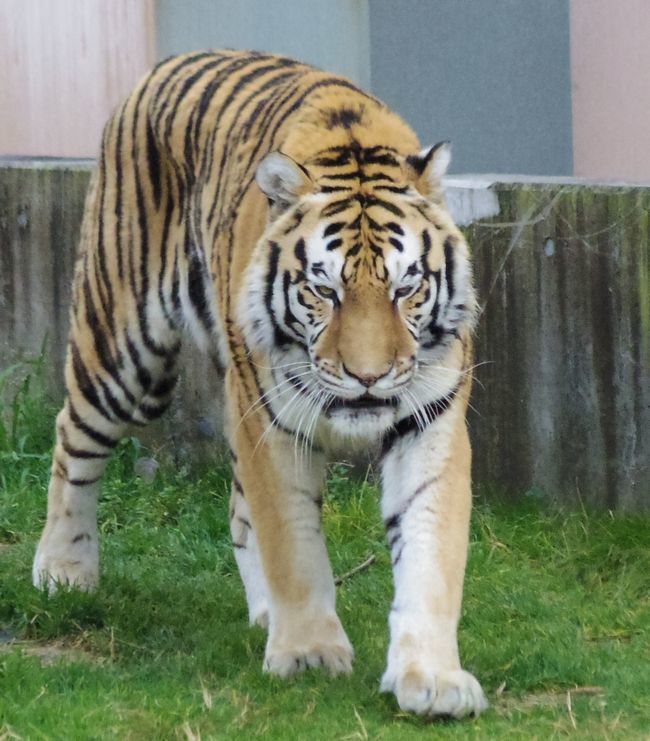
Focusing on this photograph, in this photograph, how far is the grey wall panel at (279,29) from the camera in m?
7.13

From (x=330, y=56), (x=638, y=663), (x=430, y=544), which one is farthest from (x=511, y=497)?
(x=330, y=56)

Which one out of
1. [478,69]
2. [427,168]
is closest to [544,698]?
[427,168]

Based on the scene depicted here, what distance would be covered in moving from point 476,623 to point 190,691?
1.07 m

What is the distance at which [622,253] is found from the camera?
529cm

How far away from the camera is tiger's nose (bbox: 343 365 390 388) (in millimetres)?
3621

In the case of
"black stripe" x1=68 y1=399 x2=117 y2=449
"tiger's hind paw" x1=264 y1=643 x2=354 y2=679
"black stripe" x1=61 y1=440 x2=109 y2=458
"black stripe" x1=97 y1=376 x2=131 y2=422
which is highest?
"black stripe" x1=97 y1=376 x2=131 y2=422

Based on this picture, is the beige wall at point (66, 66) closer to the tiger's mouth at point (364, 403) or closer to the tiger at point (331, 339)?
the tiger at point (331, 339)

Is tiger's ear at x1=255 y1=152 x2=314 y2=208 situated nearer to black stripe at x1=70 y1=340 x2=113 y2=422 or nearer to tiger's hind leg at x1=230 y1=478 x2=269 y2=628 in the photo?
tiger's hind leg at x1=230 y1=478 x2=269 y2=628

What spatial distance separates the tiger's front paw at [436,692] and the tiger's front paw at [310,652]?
1.18 feet

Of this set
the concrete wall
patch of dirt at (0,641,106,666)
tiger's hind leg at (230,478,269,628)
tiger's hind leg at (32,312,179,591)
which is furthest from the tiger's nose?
the concrete wall

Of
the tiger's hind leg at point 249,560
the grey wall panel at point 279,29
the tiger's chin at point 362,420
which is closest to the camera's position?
the tiger's chin at point 362,420

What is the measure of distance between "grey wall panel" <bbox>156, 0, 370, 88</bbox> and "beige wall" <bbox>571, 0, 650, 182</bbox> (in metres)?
1.00

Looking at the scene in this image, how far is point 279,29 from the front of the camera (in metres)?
7.19

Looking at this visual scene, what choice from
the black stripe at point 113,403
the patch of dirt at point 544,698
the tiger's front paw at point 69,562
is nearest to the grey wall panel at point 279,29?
the black stripe at point 113,403
